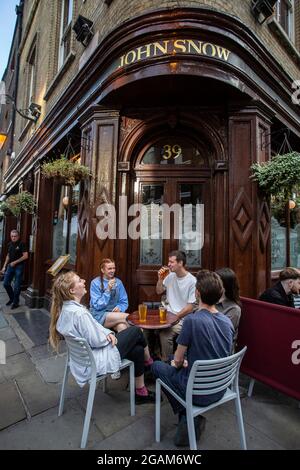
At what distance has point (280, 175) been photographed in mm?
3803

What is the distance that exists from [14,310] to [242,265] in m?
5.66

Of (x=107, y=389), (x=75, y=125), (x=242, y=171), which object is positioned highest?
(x=75, y=125)

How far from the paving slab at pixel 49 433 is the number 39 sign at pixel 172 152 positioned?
13.3 feet

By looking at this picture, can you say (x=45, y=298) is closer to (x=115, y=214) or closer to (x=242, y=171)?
(x=115, y=214)

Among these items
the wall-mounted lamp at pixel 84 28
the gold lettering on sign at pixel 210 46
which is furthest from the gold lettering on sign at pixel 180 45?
the wall-mounted lamp at pixel 84 28

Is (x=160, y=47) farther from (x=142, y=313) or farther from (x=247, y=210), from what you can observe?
(x=142, y=313)

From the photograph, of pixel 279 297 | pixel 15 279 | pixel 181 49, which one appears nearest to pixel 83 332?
pixel 279 297

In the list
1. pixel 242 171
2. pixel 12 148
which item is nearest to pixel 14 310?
pixel 242 171

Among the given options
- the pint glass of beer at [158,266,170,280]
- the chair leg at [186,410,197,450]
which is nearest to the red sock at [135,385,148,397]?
the chair leg at [186,410,197,450]

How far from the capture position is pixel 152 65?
12.4 feet

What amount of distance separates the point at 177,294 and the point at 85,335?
1.45 m

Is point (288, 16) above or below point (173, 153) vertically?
above

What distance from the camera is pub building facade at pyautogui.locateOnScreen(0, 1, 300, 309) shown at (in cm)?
378

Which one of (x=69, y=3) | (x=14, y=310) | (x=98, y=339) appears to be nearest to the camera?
(x=98, y=339)
